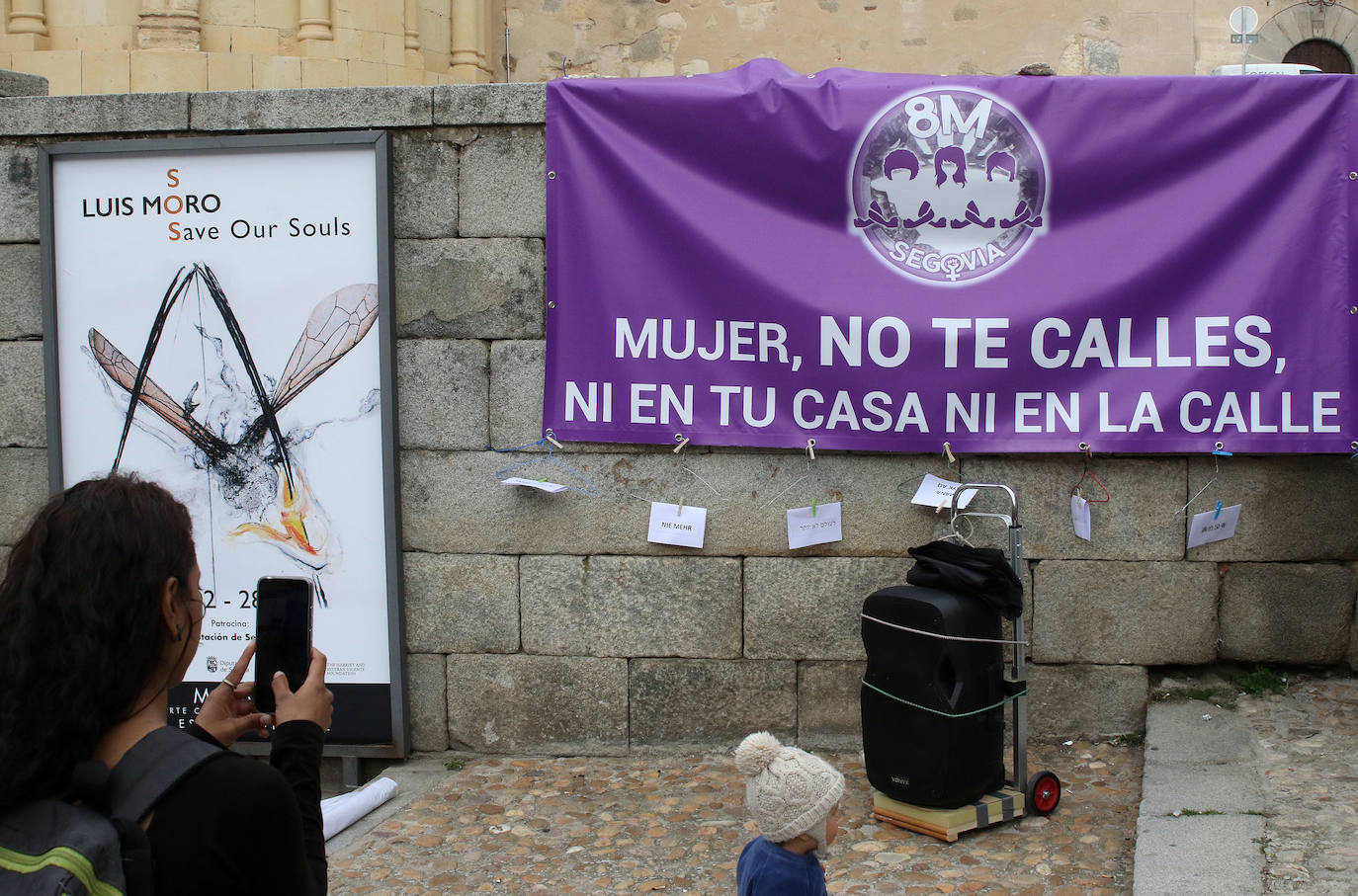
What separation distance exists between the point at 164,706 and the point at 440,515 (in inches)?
137

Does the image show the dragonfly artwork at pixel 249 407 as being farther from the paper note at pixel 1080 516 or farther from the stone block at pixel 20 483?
the paper note at pixel 1080 516

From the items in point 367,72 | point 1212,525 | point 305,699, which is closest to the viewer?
point 305,699

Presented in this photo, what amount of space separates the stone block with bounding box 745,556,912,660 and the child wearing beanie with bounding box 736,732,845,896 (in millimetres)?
2331

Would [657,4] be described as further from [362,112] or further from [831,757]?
[831,757]

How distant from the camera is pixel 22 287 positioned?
17.1 ft

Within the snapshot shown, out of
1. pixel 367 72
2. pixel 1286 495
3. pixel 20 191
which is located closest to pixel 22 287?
pixel 20 191

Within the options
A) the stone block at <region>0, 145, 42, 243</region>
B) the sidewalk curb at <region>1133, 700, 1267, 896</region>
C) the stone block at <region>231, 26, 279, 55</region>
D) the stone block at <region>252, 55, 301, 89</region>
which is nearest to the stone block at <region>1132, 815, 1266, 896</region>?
the sidewalk curb at <region>1133, 700, 1267, 896</region>

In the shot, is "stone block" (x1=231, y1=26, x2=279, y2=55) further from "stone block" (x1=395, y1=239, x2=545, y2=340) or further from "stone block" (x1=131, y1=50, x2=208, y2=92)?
"stone block" (x1=395, y1=239, x2=545, y2=340)

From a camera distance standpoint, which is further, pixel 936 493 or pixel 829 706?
pixel 829 706

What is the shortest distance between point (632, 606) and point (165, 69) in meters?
6.43

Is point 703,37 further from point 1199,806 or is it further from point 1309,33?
point 1199,806

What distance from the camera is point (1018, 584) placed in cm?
413

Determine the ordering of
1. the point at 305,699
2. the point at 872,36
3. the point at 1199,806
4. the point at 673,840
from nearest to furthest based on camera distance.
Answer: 1. the point at 305,699
2. the point at 1199,806
3. the point at 673,840
4. the point at 872,36

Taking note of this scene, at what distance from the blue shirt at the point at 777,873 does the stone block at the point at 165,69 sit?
27.0 ft
